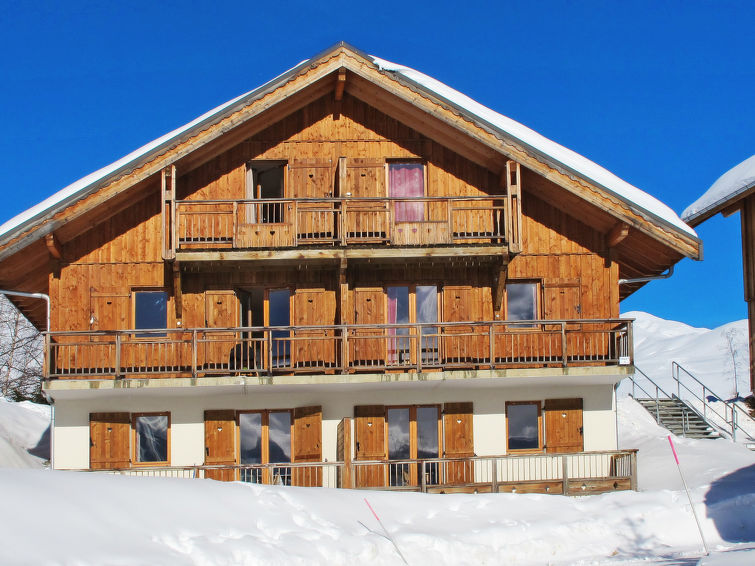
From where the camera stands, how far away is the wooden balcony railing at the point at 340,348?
74.6 feet

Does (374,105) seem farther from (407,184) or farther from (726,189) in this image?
(726,189)

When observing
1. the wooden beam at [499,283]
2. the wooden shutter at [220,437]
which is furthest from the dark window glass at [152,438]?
the wooden beam at [499,283]

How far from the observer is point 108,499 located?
1409 centimetres

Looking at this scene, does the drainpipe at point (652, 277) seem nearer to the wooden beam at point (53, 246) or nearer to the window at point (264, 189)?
the window at point (264, 189)

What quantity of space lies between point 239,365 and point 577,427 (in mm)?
8249

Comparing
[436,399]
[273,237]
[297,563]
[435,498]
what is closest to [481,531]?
[435,498]

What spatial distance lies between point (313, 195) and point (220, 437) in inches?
249

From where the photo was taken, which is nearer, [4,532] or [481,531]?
[4,532]

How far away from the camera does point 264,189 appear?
1001 inches

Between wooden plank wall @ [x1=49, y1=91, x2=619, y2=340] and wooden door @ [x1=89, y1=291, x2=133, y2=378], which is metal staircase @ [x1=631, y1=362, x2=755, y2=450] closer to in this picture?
wooden plank wall @ [x1=49, y1=91, x2=619, y2=340]

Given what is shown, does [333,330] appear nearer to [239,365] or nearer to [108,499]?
[239,365]

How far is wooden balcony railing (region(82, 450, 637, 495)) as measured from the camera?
2162 centimetres

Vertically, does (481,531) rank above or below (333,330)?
below

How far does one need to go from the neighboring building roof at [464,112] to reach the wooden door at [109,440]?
474 cm
